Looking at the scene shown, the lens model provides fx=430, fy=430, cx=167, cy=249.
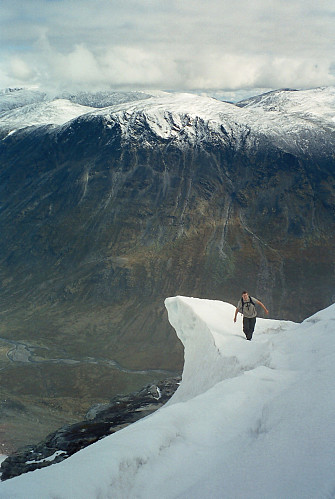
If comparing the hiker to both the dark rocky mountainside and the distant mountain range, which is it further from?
A: the distant mountain range

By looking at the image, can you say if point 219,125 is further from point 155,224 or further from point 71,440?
point 71,440

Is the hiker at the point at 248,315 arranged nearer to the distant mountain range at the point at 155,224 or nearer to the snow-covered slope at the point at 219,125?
the distant mountain range at the point at 155,224

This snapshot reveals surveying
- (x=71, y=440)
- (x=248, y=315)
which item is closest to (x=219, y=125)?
(x=71, y=440)

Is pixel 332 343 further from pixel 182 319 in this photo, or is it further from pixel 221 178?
pixel 221 178

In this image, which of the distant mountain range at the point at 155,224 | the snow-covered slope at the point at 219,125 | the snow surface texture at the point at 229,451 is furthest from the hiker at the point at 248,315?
the snow-covered slope at the point at 219,125

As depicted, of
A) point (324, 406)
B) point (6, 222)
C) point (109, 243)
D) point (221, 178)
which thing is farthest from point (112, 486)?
point (6, 222)
